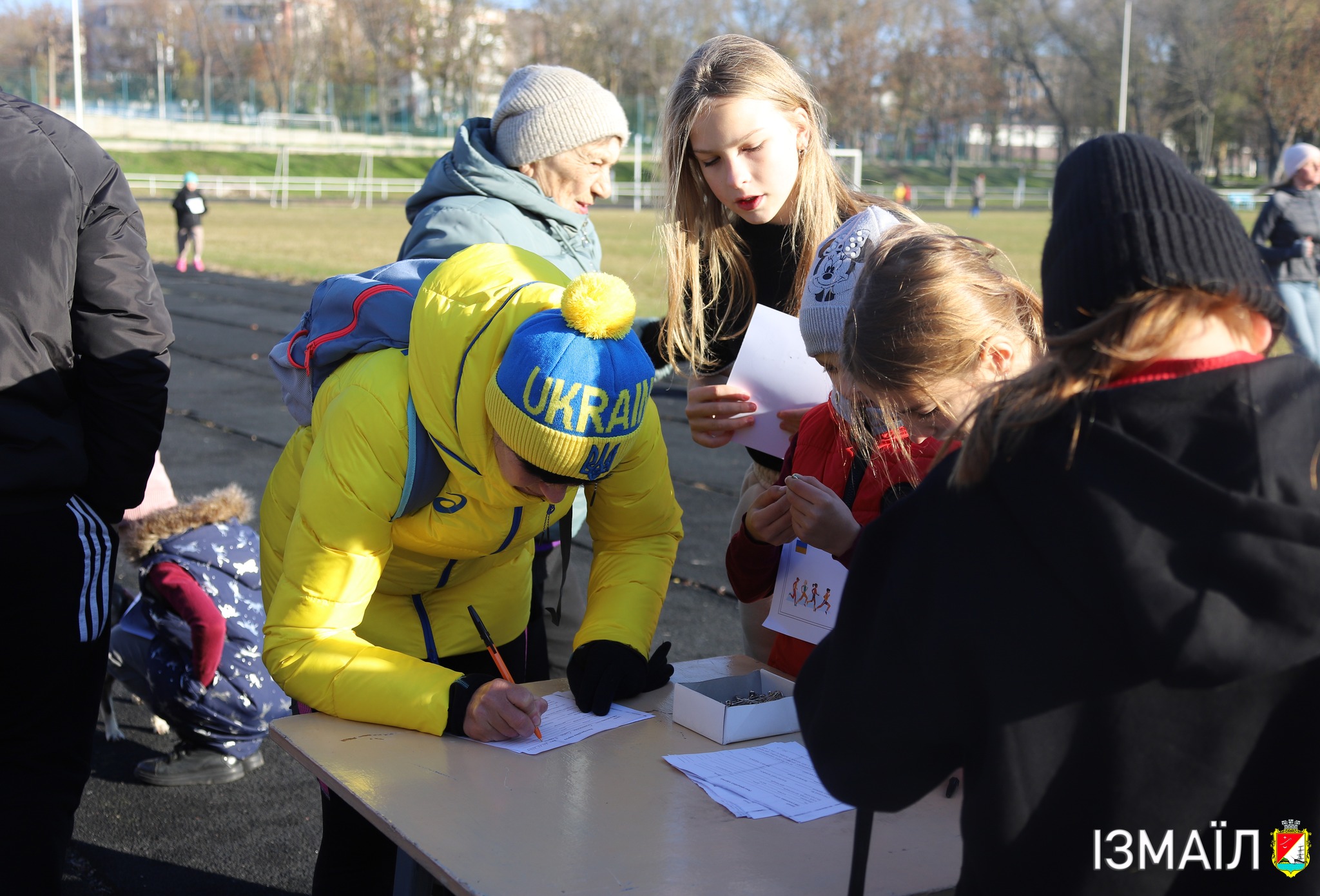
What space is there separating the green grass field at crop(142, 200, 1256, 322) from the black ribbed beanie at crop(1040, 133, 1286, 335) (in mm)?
11248

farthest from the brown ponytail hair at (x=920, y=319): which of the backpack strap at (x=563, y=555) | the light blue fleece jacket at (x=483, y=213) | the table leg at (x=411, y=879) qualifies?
the light blue fleece jacket at (x=483, y=213)

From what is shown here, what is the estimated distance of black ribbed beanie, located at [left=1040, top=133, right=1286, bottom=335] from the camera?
1.09 m

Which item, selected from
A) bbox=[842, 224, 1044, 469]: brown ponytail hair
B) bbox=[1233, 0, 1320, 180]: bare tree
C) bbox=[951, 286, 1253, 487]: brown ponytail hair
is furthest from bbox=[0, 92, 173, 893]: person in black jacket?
bbox=[1233, 0, 1320, 180]: bare tree

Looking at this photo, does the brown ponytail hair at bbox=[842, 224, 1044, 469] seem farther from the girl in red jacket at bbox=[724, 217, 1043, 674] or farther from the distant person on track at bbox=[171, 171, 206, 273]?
the distant person on track at bbox=[171, 171, 206, 273]

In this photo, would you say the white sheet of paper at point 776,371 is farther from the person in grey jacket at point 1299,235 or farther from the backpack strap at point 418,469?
the person in grey jacket at point 1299,235

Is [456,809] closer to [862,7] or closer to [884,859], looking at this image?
[884,859]

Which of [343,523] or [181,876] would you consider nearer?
[343,523]

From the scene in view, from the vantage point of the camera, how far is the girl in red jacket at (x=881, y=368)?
70.6 inches

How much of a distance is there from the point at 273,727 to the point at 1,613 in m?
0.58

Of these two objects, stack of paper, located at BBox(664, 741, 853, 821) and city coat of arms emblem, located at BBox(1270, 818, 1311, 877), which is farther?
stack of paper, located at BBox(664, 741, 853, 821)

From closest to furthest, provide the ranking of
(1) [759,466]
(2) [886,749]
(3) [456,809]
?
(2) [886,749], (3) [456,809], (1) [759,466]

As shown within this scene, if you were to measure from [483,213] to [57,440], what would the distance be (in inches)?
49.4

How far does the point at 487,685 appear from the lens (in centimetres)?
201

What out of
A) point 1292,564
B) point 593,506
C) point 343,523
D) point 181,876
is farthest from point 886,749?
point 181,876
